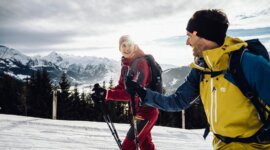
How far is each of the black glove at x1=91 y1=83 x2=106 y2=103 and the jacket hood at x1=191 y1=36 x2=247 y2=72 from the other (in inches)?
79.6

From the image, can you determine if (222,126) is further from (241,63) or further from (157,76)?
(157,76)

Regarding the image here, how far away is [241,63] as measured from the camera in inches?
77.6

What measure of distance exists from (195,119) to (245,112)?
55.9m

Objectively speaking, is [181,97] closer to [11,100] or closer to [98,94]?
[98,94]

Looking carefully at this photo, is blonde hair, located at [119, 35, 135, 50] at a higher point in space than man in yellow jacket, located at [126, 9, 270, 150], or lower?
higher

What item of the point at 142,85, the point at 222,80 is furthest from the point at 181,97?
the point at 142,85

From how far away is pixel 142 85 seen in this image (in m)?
3.93

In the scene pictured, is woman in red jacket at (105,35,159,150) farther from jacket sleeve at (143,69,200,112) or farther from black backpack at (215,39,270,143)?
black backpack at (215,39,270,143)

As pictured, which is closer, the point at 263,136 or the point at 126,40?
the point at 263,136

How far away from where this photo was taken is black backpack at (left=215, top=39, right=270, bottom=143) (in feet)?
6.39

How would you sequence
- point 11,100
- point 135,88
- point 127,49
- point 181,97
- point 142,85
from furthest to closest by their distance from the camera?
point 11,100 < point 127,49 < point 142,85 < point 135,88 < point 181,97

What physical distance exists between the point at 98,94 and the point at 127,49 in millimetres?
769

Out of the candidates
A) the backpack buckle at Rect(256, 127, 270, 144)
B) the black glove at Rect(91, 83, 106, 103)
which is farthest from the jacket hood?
the black glove at Rect(91, 83, 106, 103)

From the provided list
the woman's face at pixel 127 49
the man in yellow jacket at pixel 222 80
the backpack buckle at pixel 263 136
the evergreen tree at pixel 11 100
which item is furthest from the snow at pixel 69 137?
the evergreen tree at pixel 11 100
